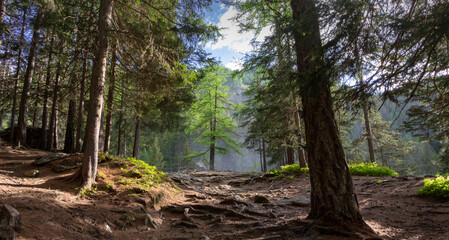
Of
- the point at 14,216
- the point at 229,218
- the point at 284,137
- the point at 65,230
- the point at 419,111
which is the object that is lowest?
the point at 229,218

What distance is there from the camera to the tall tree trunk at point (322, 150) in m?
3.66

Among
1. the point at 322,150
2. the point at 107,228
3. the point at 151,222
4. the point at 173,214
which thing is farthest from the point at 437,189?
the point at 107,228

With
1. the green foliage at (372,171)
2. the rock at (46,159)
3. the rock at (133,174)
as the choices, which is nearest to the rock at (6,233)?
the rock at (133,174)

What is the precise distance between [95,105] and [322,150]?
17.4ft

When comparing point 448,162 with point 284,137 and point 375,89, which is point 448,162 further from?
point 375,89

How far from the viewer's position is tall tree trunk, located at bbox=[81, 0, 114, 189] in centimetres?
518

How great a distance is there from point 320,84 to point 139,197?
474 centimetres

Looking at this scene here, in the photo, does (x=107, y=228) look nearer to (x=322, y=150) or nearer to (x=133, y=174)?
(x=133, y=174)

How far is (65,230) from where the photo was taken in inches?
124

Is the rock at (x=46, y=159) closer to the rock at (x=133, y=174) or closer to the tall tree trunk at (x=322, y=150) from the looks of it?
the rock at (x=133, y=174)

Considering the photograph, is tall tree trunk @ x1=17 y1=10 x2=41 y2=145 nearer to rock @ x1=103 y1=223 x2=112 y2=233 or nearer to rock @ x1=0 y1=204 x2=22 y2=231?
rock @ x1=103 y1=223 x2=112 y2=233

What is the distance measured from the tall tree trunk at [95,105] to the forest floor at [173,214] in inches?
19.2

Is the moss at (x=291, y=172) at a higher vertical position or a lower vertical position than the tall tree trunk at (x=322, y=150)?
lower

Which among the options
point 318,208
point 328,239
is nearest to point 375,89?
point 318,208
